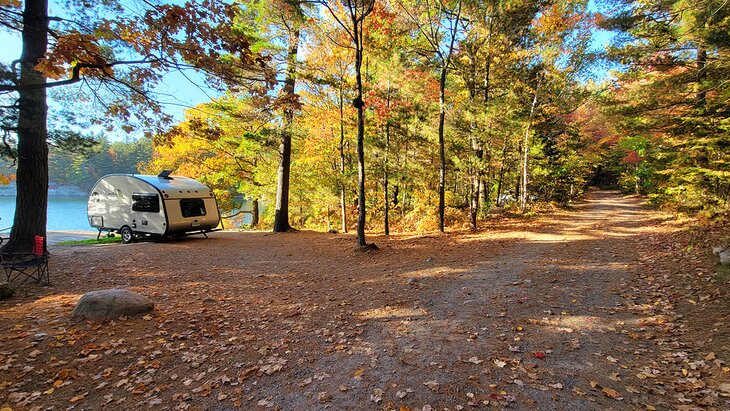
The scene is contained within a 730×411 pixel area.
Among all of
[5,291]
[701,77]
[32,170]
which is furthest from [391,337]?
[701,77]

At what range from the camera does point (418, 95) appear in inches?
527

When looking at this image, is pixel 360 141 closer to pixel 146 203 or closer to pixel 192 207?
pixel 192 207

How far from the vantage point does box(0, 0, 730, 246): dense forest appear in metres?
5.34

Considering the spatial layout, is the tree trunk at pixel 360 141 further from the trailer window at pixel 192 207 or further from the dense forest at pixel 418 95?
the trailer window at pixel 192 207

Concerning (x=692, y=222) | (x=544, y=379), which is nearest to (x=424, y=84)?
(x=692, y=222)

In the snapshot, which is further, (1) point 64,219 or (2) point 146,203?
(1) point 64,219

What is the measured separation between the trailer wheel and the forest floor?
190 inches

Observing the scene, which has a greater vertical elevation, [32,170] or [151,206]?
[32,170]

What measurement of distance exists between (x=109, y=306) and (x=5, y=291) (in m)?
2.43

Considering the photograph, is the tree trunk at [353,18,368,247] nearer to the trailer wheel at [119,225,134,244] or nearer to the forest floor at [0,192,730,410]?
the forest floor at [0,192,730,410]

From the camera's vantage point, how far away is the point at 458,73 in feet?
47.2

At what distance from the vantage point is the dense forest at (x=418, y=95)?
5.34 m

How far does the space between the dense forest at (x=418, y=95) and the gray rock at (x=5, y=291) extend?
3.09 m

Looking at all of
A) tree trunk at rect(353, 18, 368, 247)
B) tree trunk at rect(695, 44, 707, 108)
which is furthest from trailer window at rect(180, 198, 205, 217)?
tree trunk at rect(695, 44, 707, 108)
